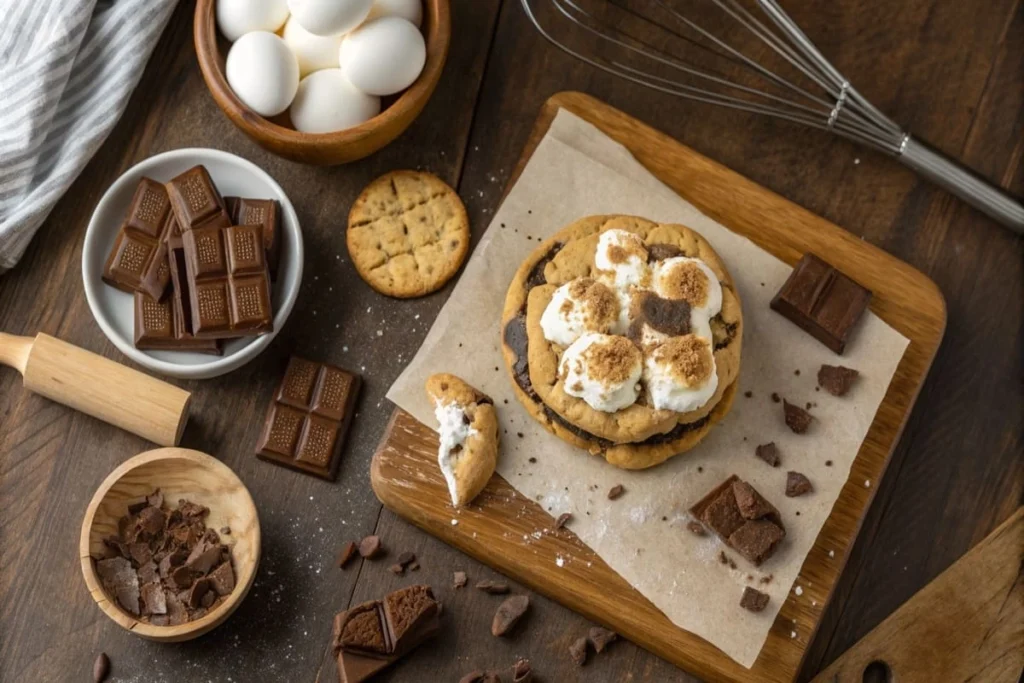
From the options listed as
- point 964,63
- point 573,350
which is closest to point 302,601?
point 573,350

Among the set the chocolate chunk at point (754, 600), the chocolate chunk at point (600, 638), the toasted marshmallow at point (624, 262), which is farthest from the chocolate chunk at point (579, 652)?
the toasted marshmallow at point (624, 262)

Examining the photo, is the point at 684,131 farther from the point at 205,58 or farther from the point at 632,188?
the point at 205,58

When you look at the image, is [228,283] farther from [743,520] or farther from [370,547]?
[743,520]

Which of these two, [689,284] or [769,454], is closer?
[689,284]

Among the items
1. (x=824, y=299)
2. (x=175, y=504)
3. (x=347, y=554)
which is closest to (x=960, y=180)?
(x=824, y=299)

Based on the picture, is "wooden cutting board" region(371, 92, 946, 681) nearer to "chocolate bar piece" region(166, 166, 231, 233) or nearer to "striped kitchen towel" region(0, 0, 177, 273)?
"chocolate bar piece" region(166, 166, 231, 233)
